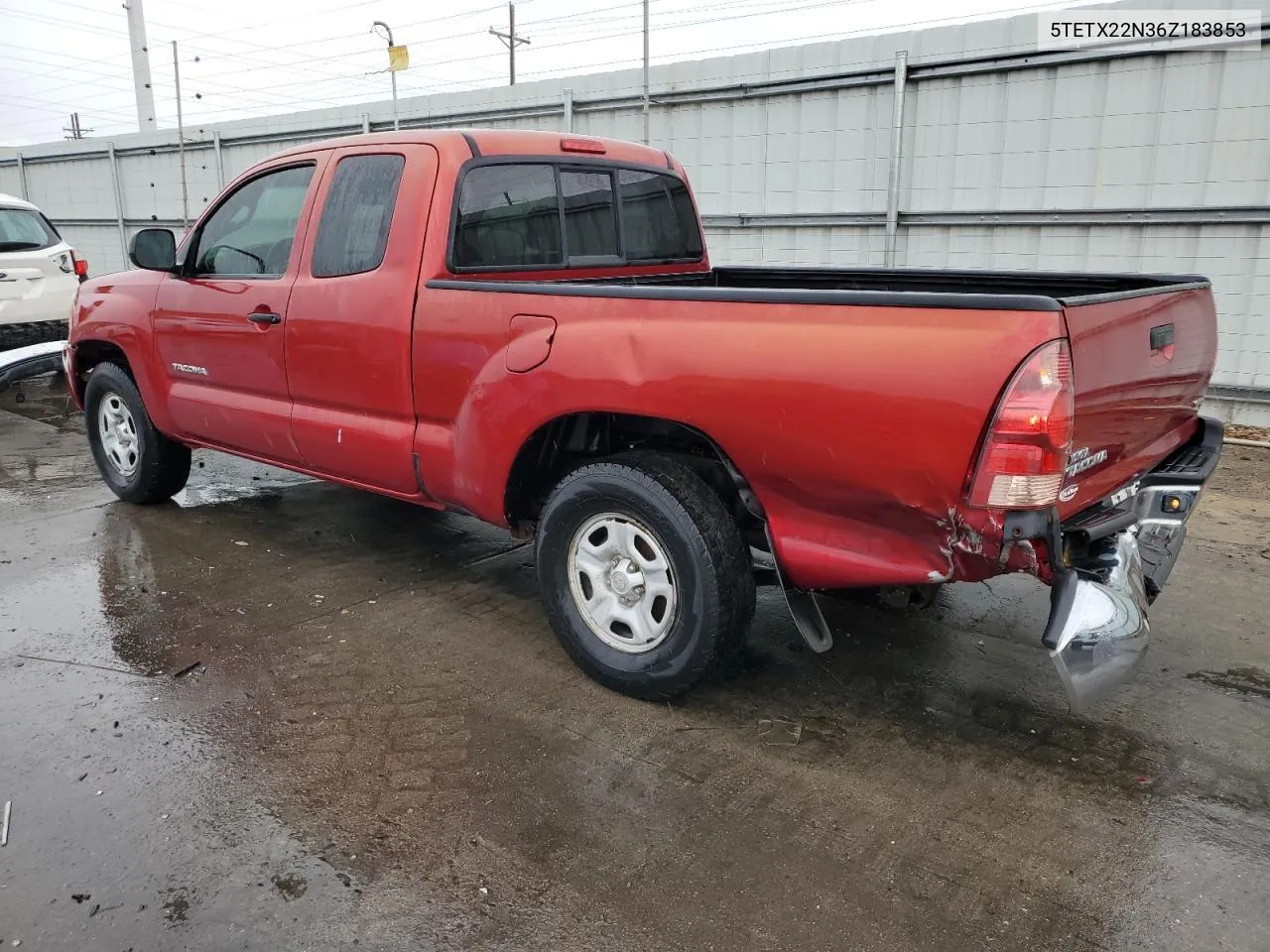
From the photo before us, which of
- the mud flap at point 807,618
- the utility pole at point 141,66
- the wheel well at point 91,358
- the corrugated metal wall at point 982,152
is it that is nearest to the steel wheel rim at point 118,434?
the wheel well at point 91,358

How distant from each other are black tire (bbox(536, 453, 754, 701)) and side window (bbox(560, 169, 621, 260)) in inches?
53.0

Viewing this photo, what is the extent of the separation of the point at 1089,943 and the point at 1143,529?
133cm

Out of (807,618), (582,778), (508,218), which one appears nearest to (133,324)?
(508,218)

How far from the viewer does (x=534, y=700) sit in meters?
3.28

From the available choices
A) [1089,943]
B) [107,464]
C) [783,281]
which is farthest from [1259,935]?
[107,464]

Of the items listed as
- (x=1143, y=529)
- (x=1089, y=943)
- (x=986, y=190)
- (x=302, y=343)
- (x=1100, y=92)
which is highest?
(x=1100, y=92)

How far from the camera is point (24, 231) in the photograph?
941cm

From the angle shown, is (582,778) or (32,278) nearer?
(582,778)

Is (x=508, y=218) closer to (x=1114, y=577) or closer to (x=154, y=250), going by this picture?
(x=154, y=250)

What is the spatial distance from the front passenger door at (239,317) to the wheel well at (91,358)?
2.19ft

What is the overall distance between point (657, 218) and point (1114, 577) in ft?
9.11

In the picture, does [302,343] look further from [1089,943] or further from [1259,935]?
[1259,935]

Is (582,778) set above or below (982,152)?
below

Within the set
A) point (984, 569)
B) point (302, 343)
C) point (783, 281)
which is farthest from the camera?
Result: point (783, 281)
